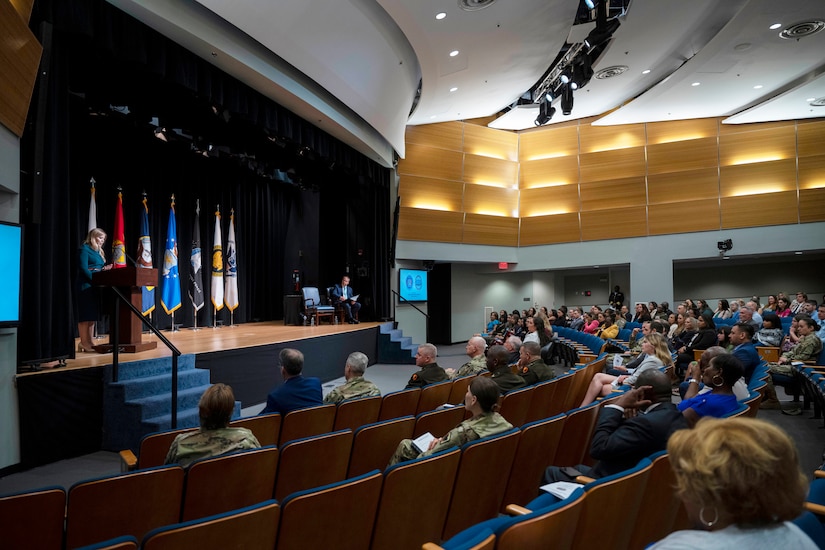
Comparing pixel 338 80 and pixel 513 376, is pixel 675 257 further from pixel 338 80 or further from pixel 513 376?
pixel 513 376

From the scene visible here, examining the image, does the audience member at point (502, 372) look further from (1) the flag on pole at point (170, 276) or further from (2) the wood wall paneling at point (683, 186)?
(2) the wood wall paneling at point (683, 186)

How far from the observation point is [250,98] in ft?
22.8

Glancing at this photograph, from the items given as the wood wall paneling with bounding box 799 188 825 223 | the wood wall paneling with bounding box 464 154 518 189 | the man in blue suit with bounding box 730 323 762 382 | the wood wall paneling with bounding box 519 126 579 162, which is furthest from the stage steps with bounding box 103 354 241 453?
the wood wall paneling with bounding box 799 188 825 223

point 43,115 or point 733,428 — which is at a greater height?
point 43,115

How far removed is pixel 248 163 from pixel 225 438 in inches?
316

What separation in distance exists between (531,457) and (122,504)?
181cm

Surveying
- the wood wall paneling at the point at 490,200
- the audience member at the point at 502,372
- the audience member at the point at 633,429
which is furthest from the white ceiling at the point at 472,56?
the audience member at the point at 633,429

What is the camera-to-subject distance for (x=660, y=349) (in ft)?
13.9

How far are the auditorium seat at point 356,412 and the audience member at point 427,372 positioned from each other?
799 mm

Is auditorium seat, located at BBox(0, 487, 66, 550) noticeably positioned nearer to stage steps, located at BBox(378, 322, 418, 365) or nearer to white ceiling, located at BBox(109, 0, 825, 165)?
white ceiling, located at BBox(109, 0, 825, 165)

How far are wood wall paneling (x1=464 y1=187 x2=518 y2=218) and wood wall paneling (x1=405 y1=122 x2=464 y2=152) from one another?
1199 millimetres

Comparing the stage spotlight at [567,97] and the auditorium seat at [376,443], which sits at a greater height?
the stage spotlight at [567,97]

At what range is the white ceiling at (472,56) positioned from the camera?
20.0 ft

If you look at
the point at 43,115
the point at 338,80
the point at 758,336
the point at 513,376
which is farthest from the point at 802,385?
the point at 43,115
